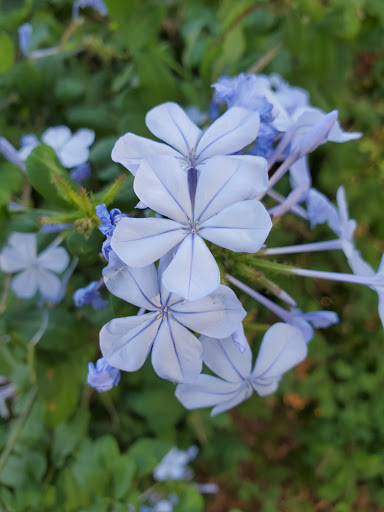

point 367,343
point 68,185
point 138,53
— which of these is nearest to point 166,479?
point 367,343

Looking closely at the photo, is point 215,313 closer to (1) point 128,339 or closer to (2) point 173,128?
(1) point 128,339

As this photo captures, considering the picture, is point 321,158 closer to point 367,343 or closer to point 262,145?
point 367,343

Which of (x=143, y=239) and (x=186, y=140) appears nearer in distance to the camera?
(x=143, y=239)

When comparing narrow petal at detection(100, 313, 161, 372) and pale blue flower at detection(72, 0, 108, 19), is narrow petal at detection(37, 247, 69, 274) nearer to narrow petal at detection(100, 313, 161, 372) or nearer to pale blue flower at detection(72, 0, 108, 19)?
narrow petal at detection(100, 313, 161, 372)

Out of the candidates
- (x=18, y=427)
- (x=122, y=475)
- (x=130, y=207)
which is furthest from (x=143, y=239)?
(x=18, y=427)

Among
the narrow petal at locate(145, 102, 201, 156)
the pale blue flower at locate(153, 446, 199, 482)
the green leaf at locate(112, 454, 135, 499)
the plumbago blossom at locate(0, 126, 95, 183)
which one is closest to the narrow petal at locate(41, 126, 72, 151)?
the plumbago blossom at locate(0, 126, 95, 183)
